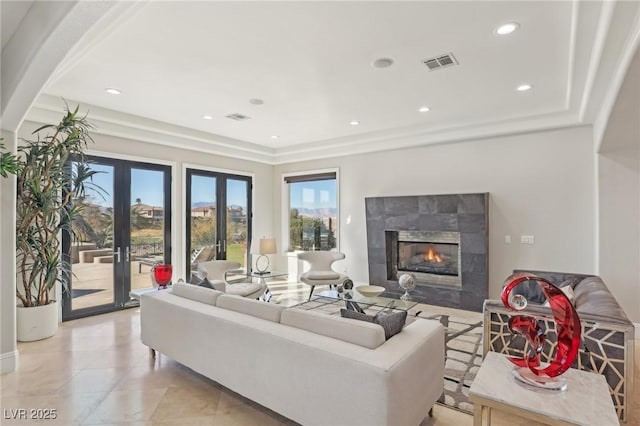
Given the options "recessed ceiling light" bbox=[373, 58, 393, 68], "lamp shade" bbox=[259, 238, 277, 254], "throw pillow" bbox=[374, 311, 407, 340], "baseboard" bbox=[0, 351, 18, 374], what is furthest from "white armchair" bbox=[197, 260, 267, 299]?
"recessed ceiling light" bbox=[373, 58, 393, 68]

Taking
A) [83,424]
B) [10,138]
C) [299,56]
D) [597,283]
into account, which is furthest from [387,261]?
[10,138]

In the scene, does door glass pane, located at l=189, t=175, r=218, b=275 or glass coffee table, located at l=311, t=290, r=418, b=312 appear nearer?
glass coffee table, located at l=311, t=290, r=418, b=312

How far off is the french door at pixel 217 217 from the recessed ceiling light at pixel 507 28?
5.27 m

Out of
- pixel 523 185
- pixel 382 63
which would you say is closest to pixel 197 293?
pixel 382 63

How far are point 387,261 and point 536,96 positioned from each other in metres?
3.39

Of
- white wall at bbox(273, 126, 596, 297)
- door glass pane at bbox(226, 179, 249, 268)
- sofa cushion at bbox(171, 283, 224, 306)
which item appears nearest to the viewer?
sofa cushion at bbox(171, 283, 224, 306)

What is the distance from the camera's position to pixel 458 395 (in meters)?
2.71

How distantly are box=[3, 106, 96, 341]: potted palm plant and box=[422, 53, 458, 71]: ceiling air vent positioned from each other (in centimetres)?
388

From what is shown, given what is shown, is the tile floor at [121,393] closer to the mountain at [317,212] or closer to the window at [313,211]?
the window at [313,211]

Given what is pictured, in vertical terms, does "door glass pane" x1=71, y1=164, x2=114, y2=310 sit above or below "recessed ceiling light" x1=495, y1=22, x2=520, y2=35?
below

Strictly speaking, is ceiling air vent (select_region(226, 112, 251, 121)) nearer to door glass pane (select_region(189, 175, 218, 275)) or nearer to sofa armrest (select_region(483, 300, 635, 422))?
door glass pane (select_region(189, 175, 218, 275))

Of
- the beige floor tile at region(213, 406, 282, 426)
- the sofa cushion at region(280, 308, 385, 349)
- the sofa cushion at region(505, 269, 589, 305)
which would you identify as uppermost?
the sofa cushion at region(280, 308, 385, 349)

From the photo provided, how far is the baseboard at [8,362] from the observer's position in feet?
10.2

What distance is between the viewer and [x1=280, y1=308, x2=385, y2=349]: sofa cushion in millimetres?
2029
